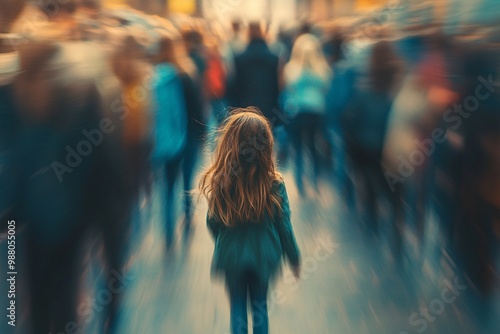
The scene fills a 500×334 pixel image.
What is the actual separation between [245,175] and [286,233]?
Answer: 1.18ft

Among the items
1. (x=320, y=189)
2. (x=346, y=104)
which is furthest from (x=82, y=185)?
(x=346, y=104)

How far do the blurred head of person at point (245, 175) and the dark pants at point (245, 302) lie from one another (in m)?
0.32

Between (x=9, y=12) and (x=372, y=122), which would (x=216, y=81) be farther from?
(x=9, y=12)

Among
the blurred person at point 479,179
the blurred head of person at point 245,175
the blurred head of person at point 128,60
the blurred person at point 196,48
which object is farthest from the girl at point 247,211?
the blurred person at point 479,179

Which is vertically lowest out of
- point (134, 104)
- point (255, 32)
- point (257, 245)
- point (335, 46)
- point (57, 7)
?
point (257, 245)

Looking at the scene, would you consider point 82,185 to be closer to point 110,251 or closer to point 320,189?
point 110,251

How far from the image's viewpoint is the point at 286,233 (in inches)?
110

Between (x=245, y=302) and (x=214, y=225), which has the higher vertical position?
(x=214, y=225)

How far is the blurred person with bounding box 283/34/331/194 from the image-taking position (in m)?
2.89

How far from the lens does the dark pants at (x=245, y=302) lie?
283cm

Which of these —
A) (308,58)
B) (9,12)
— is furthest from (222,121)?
(9,12)

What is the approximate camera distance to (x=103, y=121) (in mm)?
2865

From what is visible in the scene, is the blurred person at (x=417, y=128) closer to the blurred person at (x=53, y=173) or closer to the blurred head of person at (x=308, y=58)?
the blurred head of person at (x=308, y=58)

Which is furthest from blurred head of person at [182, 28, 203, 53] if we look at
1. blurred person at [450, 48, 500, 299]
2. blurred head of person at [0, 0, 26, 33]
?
blurred person at [450, 48, 500, 299]
